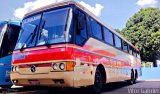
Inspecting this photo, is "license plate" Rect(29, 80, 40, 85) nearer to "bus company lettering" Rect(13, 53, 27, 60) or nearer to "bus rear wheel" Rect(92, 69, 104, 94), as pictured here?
"bus company lettering" Rect(13, 53, 27, 60)

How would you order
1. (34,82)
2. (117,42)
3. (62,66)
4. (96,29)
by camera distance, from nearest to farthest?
(62,66), (34,82), (96,29), (117,42)

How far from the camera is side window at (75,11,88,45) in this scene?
7.79 meters

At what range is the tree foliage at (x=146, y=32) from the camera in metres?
37.3

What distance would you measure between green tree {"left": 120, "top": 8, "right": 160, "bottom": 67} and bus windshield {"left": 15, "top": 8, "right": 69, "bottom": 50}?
102 ft

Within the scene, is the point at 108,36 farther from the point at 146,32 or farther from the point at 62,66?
the point at 146,32

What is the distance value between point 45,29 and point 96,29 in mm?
2604

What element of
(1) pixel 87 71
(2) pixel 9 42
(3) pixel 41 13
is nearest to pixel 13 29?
(2) pixel 9 42

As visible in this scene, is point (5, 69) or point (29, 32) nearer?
point (29, 32)

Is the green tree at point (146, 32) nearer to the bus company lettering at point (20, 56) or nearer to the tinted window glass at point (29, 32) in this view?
the tinted window glass at point (29, 32)

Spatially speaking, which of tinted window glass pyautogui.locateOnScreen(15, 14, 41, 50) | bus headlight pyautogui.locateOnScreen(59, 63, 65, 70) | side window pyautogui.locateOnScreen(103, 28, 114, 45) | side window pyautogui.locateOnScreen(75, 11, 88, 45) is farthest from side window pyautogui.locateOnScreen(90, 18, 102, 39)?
bus headlight pyautogui.locateOnScreen(59, 63, 65, 70)

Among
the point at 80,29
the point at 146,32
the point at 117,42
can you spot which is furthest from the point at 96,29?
the point at 146,32

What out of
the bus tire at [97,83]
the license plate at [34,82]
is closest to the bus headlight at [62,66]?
the license plate at [34,82]

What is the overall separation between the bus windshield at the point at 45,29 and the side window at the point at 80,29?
0.44m

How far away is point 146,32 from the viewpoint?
38062mm
